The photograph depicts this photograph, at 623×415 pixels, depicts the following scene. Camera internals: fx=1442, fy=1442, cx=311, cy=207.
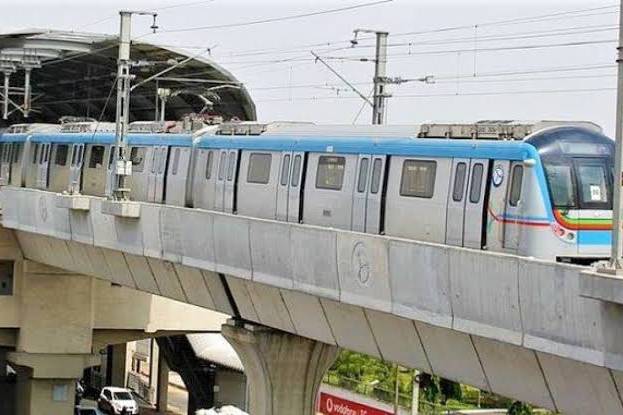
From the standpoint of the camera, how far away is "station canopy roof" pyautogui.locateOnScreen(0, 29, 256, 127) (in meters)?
49.6

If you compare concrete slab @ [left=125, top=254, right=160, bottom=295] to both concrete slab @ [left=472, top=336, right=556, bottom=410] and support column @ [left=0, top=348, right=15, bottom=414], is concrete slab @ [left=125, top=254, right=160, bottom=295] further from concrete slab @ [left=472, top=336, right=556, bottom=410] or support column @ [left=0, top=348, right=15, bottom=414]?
support column @ [left=0, top=348, right=15, bottom=414]

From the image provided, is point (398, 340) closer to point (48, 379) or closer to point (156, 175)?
point (156, 175)

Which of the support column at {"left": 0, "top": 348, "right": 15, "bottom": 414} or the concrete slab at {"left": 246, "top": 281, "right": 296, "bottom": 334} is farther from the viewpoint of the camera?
the support column at {"left": 0, "top": 348, "right": 15, "bottom": 414}

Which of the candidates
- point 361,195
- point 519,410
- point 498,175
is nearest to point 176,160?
point 361,195

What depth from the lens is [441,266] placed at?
18.7m

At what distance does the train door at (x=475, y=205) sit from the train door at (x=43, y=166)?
23.0 m

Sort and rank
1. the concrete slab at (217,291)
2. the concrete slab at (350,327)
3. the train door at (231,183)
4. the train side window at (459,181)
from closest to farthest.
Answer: the train side window at (459,181) → the concrete slab at (350,327) → the concrete slab at (217,291) → the train door at (231,183)

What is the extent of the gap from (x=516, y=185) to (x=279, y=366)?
935cm

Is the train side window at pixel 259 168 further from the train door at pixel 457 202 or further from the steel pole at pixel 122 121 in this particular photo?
the train door at pixel 457 202

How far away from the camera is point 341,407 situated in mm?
44000

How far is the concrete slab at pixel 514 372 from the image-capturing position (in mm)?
18031

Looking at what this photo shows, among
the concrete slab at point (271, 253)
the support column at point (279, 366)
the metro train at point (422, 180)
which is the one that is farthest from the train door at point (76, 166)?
the concrete slab at point (271, 253)

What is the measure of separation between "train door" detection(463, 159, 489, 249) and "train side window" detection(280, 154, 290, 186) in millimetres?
6178

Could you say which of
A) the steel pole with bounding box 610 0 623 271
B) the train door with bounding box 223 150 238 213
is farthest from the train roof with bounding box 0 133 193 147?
the steel pole with bounding box 610 0 623 271
